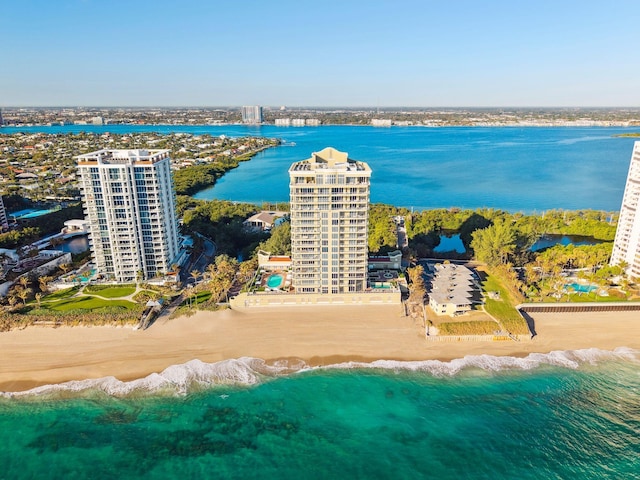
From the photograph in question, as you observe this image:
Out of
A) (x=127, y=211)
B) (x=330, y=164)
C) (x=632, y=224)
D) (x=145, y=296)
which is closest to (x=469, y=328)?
(x=330, y=164)

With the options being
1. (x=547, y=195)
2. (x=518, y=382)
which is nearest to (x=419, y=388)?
(x=518, y=382)

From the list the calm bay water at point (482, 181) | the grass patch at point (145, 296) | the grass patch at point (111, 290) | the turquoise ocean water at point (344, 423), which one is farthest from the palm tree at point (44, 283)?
the calm bay water at point (482, 181)

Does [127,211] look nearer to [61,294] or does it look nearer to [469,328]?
[61,294]

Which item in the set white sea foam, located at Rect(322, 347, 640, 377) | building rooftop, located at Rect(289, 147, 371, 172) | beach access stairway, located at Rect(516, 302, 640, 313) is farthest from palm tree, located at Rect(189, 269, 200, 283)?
beach access stairway, located at Rect(516, 302, 640, 313)

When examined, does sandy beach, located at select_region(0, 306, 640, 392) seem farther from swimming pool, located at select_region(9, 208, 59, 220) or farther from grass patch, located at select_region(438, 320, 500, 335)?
swimming pool, located at select_region(9, 208, 59, 220)

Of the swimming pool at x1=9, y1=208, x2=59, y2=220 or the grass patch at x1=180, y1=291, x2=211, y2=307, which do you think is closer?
the grass patch at x1=180, y1=291, x2=211, y2=307

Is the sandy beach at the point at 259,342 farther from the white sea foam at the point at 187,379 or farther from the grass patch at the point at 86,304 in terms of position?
the grass patch at the point at 86,304
